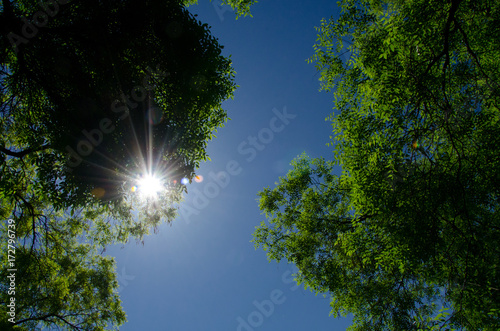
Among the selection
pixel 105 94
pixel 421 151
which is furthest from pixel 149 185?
pixel 421 151

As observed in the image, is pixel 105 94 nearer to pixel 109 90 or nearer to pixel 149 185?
pixel 109 90

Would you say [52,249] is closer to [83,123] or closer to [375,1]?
[83,123]

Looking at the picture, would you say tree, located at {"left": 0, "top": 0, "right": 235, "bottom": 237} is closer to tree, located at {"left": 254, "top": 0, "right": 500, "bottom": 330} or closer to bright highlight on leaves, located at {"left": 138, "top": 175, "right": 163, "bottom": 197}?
bright highlight on leaves, located at {"left": 138, "top": 175, "right": 163, "bottom": 197}

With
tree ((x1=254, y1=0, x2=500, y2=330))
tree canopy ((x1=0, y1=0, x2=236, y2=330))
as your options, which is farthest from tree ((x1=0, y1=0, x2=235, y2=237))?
tree ((x1=254, y1=0, x2=500, y2=330))

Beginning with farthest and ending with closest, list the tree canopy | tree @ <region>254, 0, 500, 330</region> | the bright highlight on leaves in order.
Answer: the bright highlight on leaves < the tree canopy < tree @ <region>254, 0, 500, 330</region>

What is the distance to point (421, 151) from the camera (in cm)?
546

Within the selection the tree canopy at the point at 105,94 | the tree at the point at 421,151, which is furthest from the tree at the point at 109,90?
the tree at the point at 421,151

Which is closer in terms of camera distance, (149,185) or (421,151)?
(421,151)

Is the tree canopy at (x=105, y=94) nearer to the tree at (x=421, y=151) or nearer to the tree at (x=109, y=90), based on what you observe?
the tree at (x=109, y=90)

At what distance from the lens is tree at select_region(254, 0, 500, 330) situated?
5.00 m

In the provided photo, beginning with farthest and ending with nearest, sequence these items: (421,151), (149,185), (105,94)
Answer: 1. (149,185)
2. (105,94)
3. (421,151)

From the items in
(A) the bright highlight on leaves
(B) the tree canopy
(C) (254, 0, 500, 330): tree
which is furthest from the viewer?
(A) the bright highlight on leaves

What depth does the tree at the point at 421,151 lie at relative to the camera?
5.00 metres

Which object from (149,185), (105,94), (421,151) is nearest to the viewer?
(421,151)
